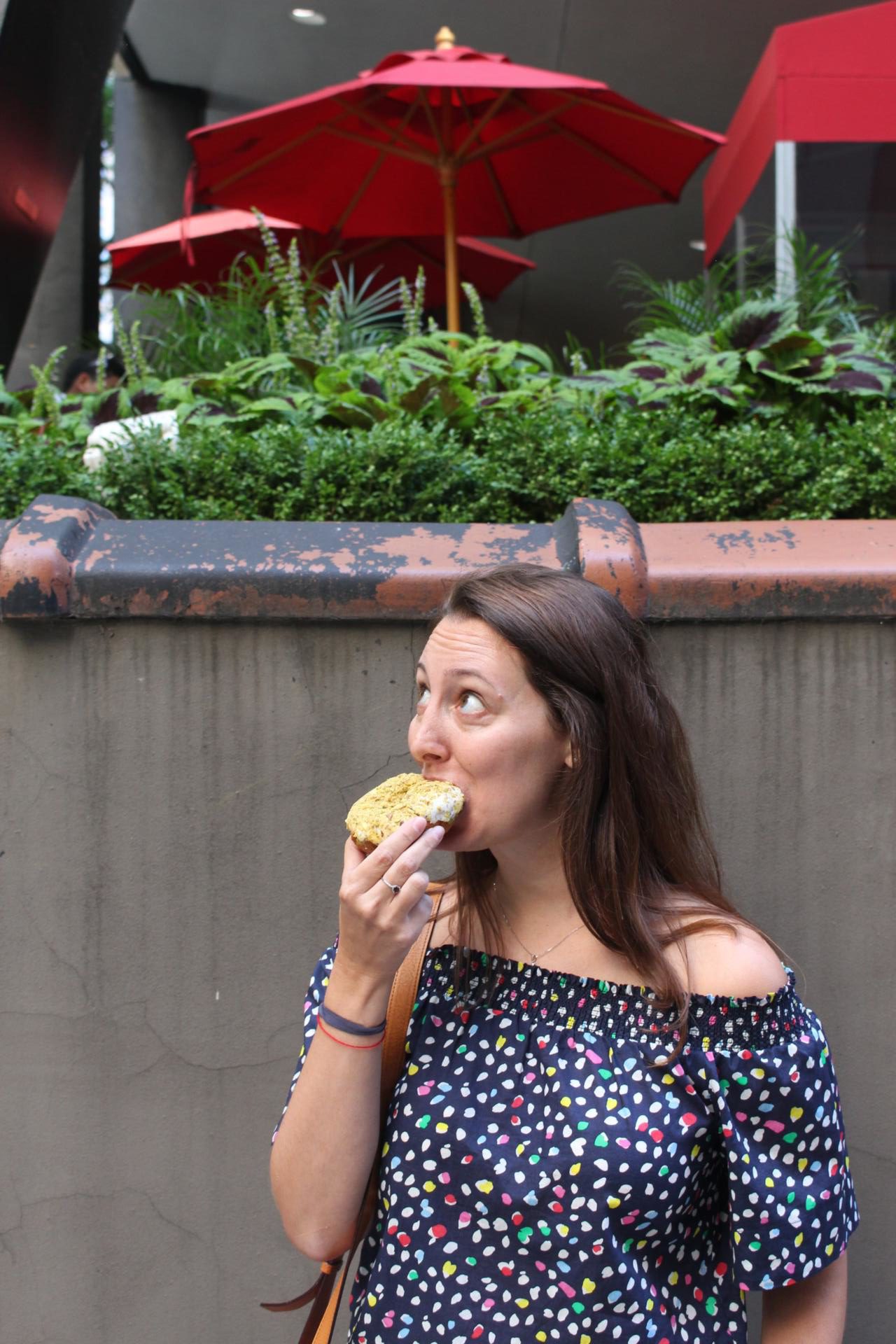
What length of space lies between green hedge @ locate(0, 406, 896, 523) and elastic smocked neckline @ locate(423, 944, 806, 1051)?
1.72 metres

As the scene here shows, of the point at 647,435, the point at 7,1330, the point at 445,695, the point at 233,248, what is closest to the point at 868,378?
the point at 647,435

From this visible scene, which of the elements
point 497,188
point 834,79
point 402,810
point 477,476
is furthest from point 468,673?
point 497,188

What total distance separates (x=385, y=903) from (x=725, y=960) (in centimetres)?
48

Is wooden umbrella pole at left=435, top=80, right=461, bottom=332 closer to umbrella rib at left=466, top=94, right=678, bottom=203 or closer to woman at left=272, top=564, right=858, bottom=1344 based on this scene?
umbrella rib at left=466, top=94, right=678, bottom=203

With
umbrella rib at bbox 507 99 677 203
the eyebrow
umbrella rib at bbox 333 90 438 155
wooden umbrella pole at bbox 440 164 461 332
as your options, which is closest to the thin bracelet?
the eyebrow

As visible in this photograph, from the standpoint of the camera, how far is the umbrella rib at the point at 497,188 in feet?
21.9

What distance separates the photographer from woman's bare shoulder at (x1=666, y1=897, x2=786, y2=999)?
1.55 m

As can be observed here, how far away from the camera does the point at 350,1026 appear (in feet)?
5.20

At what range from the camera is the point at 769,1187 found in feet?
4.93

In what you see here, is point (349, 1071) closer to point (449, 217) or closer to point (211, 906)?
point (211, 906)

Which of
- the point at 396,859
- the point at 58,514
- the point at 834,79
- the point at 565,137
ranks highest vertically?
the point at 834,79

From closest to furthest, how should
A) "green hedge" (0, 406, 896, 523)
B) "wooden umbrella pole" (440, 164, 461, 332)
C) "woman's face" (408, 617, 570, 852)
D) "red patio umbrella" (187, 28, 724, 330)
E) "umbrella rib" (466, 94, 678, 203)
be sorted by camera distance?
1. "woman's face" (408, 617, 570, 852)
2. "green hedge" (0, 406, 896, 523)
3. "red patio umbrella" (187, 28, 724, 330)
4. "umbrella rib" (466, 94, 678, 203)
5. "wooden umbrella pole" (440, 164, 461, 332)

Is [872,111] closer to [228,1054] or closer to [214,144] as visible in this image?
[214,144]

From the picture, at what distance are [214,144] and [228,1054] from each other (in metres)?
5.33
